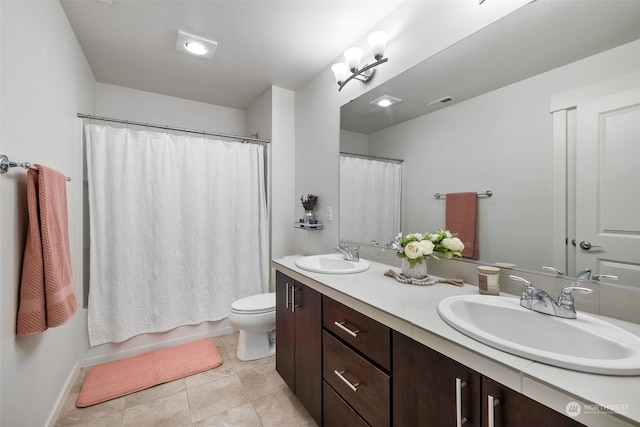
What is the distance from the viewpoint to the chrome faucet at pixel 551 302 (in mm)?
834

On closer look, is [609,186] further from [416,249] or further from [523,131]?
[416,249]

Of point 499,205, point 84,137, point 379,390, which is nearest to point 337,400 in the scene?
point 379,390

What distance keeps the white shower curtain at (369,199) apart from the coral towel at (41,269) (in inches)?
65.2

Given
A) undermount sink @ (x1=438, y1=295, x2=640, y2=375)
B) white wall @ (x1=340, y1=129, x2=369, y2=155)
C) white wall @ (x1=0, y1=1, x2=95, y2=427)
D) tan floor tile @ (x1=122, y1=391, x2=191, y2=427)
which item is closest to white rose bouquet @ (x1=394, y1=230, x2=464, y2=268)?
undermount sink @ (x1=438, y1=295, x2=640, y2=375)

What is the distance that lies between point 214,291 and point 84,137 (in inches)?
62.6

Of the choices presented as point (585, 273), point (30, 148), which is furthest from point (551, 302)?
point (30, 148)

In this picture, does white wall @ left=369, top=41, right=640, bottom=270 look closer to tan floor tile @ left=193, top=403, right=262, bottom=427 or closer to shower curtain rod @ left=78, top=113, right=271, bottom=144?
tan floor tile @ left=193, top=403, right=262, bottom=427

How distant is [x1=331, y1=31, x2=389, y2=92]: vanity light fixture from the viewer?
5.32 ft

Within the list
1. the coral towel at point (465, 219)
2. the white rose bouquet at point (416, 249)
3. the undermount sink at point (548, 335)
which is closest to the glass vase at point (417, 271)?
the white rose bouquet at point (416, 249)

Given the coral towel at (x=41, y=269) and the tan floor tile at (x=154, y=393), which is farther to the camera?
the tan floor tile at (x=154, y=393)

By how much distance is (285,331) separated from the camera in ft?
5.58

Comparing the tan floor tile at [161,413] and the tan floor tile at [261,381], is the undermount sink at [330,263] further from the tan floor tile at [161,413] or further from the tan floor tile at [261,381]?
the tan floor tile at [161,413]

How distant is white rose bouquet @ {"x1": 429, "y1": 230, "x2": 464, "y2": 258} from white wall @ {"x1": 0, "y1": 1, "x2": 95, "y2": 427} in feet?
5.92

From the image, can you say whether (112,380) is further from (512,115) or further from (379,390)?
(512,115)
